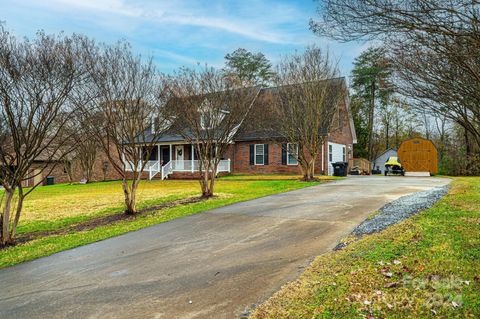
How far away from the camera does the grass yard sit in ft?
9.62

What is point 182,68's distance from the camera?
40.6 ft

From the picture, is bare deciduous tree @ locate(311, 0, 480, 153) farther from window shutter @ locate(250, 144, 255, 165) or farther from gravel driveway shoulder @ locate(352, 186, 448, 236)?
window shutter @ locate(250, 144, 255, 165)

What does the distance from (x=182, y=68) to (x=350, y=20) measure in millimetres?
9170

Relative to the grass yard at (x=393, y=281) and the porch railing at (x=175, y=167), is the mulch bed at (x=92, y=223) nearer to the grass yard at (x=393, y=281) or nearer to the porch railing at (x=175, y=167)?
the grass yard at (x=393, y=281)

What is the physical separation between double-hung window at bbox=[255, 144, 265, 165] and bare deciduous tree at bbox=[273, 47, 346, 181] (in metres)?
5.99

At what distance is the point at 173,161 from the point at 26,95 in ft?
60.1

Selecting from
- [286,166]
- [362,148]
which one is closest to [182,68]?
[286,166]

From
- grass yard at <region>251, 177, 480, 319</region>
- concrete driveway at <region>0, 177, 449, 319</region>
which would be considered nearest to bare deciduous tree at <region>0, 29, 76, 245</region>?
concrete driveway at <region>0, 177, 449, 319</region>

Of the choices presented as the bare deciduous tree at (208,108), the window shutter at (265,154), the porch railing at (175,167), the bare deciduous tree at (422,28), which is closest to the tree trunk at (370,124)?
the window shutter at (265,154)

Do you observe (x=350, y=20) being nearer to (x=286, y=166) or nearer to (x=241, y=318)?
(x=241, y=318)

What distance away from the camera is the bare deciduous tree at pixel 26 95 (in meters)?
6.79

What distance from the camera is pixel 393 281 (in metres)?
3.52

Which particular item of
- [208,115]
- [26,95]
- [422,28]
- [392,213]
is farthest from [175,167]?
[422,28]

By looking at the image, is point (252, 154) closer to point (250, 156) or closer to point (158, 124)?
point (250, 156)
